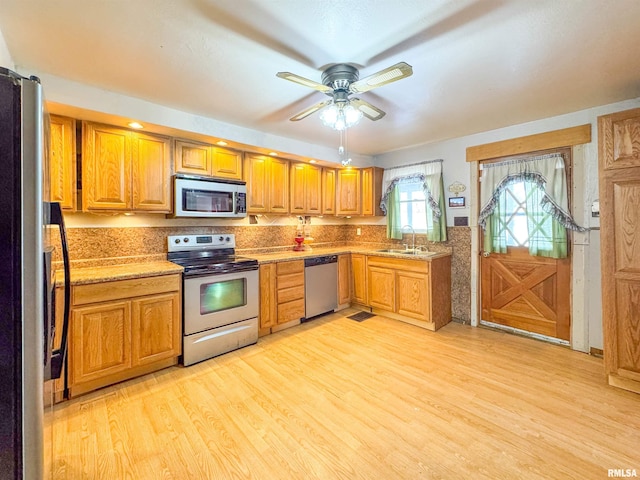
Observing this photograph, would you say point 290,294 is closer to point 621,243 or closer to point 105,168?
point 105,168

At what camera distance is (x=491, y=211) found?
3570 millimetres

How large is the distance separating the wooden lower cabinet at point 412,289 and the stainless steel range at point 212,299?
174 centimetres

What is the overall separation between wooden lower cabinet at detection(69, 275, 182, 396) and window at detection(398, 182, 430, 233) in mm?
3172

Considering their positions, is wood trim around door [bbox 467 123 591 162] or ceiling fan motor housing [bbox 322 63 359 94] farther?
wood trim around door [bbox 467 123 591 162]

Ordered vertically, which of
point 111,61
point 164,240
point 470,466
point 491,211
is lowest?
point 470,466

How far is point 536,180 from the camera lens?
3242mm

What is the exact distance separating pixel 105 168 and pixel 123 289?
1.07m

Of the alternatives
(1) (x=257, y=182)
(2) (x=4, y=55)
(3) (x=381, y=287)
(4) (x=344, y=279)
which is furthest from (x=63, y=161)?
(3) (x=381, y=287)

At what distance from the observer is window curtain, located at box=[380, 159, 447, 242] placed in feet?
13.0

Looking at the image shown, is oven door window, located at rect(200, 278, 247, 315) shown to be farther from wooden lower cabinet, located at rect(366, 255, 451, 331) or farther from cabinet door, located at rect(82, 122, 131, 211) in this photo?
wooden lower cabinet, located at rect(366, 255, 451, 331)

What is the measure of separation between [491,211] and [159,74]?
366 centimetres

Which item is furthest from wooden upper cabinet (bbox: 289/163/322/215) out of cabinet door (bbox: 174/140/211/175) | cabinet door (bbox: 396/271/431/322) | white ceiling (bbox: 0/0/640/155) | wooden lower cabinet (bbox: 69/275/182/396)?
wooden lower cabinet (bbox: 69/275/182/396)

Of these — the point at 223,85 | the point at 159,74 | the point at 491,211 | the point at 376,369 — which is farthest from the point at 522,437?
the point at 159,74

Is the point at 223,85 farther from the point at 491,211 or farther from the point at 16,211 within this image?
the point at 491,211
